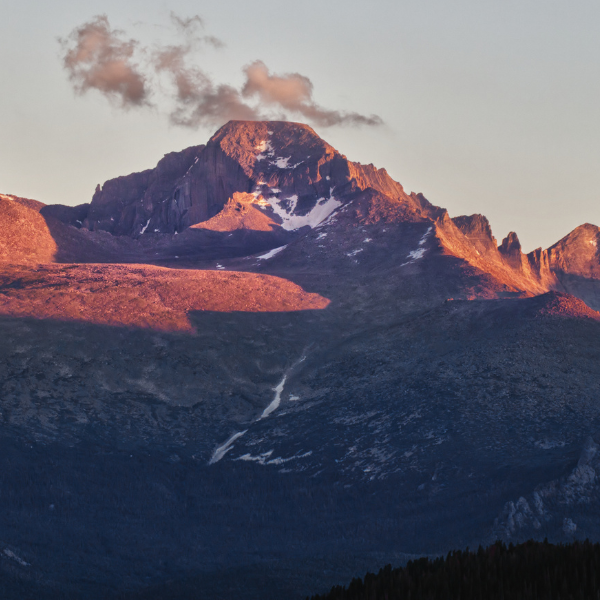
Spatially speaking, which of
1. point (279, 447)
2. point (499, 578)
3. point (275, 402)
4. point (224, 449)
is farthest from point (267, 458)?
point (499, 578)

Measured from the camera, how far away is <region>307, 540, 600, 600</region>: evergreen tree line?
247ft

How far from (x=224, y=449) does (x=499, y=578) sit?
88921 mm

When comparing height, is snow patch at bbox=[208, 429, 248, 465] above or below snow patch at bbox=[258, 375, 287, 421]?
below

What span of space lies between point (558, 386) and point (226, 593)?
70856mm

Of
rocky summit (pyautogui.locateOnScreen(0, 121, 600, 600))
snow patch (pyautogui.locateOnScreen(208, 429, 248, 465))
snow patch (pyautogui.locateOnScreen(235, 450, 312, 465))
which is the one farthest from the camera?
snow patch (pyautogui.locateOnScreen(208, 429, 248, 465))

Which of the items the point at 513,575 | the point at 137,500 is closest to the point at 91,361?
the point at 137,500

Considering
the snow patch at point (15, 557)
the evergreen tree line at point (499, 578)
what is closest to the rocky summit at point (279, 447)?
the snow patch at point (15, 557)

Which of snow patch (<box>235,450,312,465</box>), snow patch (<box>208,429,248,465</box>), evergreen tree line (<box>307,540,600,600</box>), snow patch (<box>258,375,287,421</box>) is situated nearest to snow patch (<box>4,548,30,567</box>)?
snow patch (<box>208,429,248,465</box>)

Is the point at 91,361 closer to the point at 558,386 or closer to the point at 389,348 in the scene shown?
the point at 389,348

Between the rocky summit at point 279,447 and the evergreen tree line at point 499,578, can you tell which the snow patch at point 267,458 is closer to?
the rocky summit at point 279,447

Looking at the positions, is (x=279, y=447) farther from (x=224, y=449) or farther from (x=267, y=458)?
(x=224, y=449)

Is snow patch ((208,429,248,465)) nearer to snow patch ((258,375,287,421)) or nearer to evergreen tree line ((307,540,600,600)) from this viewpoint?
snow patch ((258,375,287,421))

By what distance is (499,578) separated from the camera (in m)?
79.8

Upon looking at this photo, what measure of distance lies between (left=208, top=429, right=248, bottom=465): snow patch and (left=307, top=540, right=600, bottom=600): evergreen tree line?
73730 millimetres
